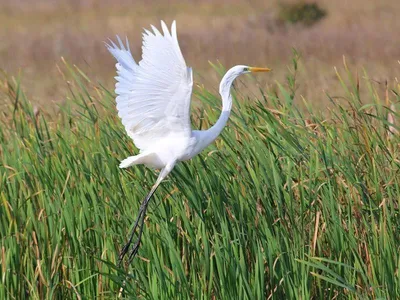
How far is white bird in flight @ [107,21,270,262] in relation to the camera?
345cm

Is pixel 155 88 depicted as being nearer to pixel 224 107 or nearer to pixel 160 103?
pixel 160 103

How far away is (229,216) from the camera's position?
12.2 feet

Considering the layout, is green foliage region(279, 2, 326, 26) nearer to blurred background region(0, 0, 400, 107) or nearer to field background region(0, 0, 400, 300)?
blurred background region(0, 0, 400, 107)

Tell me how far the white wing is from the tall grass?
203 mm

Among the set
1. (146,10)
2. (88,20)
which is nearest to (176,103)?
(88,20)

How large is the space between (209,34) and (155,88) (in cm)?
1555

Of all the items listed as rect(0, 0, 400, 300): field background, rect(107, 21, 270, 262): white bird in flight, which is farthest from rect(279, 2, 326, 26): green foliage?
rect(107, 21, 270, 262): white bird in flight

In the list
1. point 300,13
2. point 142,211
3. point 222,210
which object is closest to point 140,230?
point 142,211

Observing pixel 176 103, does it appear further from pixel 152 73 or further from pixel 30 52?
pixel 30 52

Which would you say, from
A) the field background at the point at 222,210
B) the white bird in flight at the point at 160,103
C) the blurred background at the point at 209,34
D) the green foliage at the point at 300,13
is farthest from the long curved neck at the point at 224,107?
the green foliage at the point at 300,13

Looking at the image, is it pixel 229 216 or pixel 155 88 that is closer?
pixel 155 88

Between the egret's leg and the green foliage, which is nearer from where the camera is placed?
the egret's leg

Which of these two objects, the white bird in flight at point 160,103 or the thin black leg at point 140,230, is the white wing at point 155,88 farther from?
the thin black leg at point 140,230

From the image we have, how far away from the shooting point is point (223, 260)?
3574mm
